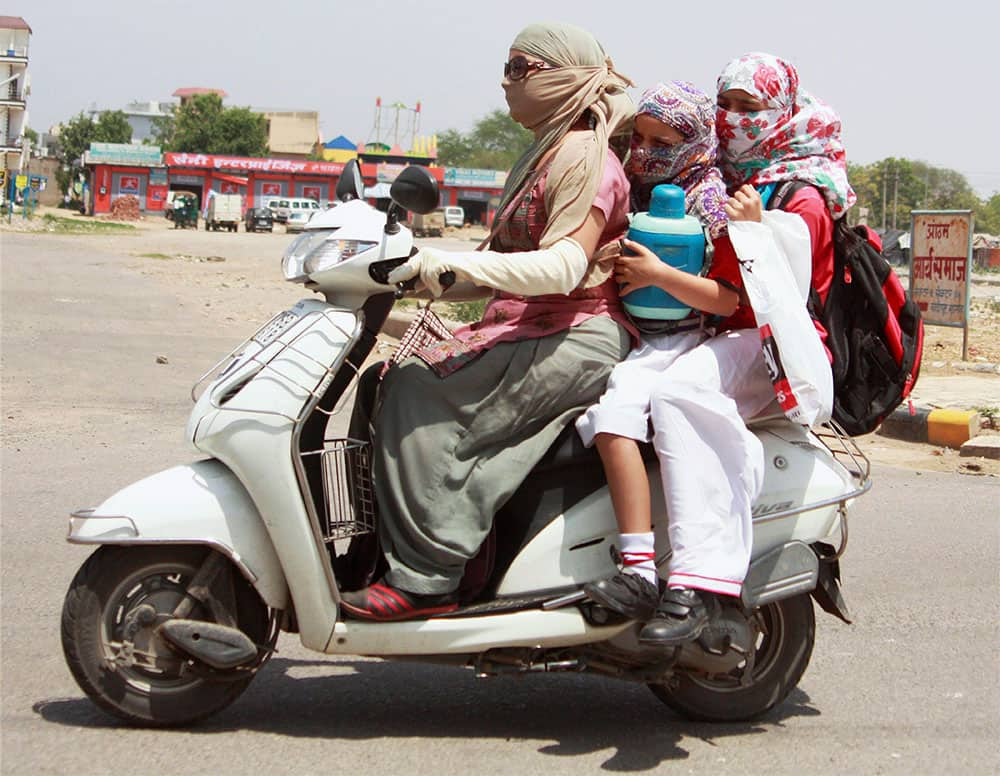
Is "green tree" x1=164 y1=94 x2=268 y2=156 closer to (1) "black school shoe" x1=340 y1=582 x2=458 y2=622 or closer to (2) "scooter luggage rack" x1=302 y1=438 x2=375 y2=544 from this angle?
(2) "scooter luggage rack" x1=302 y1=438 x2=375 y2=544

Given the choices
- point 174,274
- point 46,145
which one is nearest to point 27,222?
point 174,274

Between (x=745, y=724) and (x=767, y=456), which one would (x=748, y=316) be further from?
(x=745, y=724)

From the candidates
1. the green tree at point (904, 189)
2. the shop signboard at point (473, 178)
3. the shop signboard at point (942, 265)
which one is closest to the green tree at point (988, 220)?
the green tree at point (904, 189)

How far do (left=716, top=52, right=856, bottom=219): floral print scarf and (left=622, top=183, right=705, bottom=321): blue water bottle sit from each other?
35 cm

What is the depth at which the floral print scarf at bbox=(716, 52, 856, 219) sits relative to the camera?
3924mm

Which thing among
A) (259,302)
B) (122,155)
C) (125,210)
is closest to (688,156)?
(259,302)

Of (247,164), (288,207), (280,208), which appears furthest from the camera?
(247,164)

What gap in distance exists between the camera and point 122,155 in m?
83.0

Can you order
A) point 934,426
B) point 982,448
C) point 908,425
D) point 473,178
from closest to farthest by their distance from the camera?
point 982,448
point 934,426
point 908,425
point 473,178

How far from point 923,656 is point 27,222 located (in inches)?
2034

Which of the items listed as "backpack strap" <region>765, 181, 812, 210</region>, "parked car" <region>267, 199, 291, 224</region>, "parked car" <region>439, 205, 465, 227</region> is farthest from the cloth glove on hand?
"parked car" <region>267, 199, 291, 224</region>

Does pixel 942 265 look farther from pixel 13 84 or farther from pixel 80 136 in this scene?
pixel 80 136

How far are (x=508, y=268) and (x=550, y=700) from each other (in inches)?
59.6

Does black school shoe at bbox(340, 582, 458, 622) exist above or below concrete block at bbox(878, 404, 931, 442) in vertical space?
above
